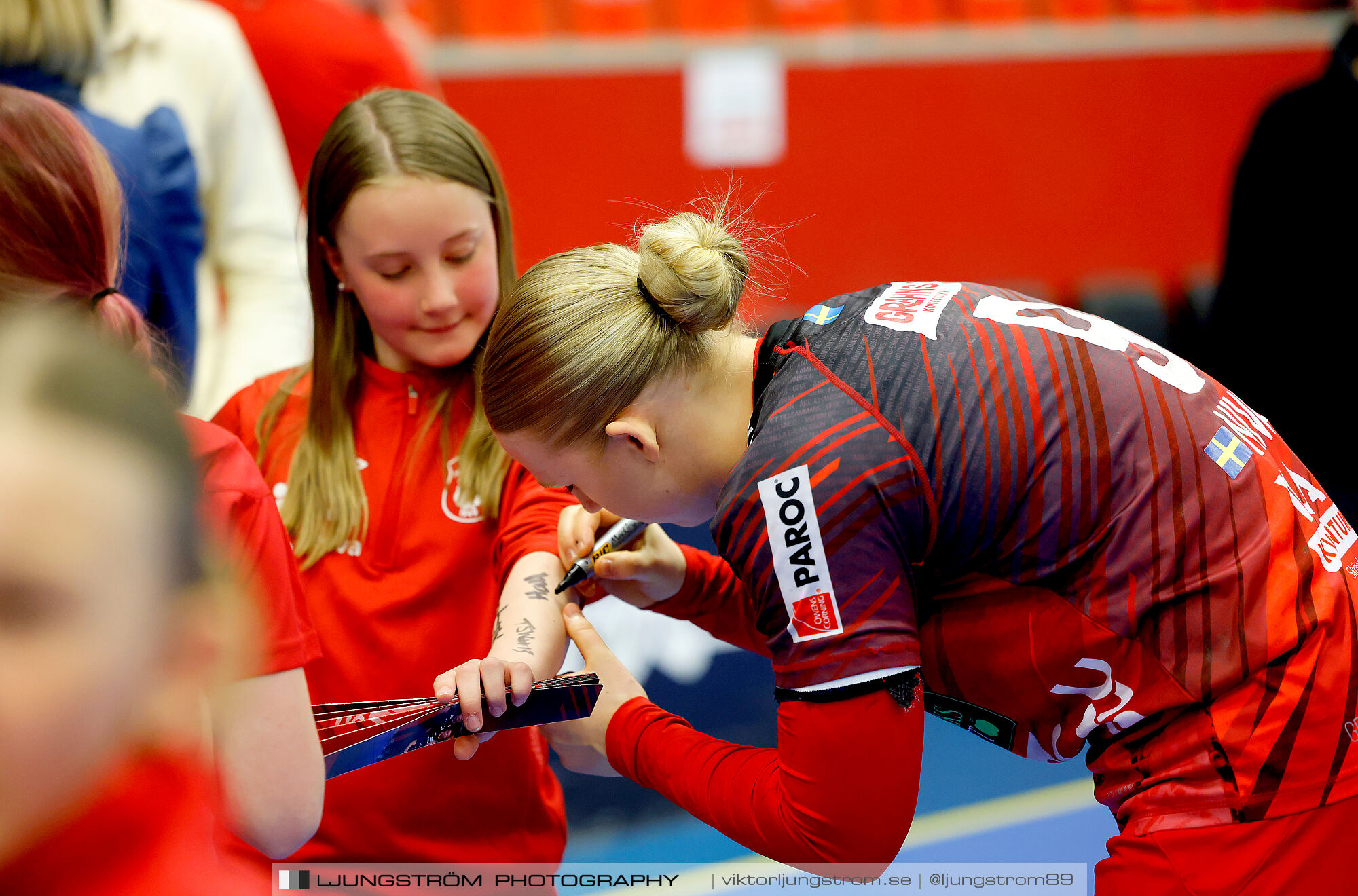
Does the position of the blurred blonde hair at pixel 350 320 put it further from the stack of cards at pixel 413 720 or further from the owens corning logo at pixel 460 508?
the stack of cards at pixel 413 720

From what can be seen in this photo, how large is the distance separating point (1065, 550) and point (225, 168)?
1593 millimetres

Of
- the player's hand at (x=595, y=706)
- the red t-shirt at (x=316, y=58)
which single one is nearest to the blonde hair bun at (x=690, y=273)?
the player's hand at (x=595, y=706)

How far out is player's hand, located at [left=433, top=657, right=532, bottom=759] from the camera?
127 centimetres

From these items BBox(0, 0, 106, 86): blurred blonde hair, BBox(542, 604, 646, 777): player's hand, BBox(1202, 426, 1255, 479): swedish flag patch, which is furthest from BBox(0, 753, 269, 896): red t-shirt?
BBox(0, 0, 106, 86): blurred blonde hair

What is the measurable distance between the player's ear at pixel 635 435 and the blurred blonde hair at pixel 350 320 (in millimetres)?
393

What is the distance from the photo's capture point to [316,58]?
8.07 ft

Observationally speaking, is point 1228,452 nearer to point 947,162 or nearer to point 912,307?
point 912,307

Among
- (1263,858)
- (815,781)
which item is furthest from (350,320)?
(1263,858)

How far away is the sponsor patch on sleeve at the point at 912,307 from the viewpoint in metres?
1.22

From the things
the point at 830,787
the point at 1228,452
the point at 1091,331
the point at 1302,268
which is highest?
the point at 1091,331

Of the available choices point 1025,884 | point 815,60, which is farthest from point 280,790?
point 815,60

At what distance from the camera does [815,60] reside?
550 cm

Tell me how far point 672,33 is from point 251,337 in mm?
3964

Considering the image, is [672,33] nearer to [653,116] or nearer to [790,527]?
[653,116]
